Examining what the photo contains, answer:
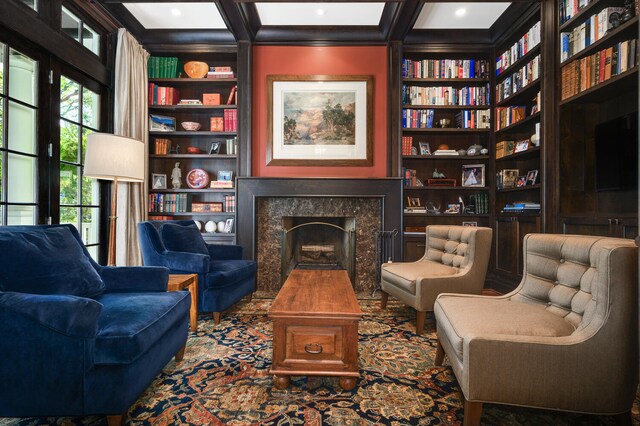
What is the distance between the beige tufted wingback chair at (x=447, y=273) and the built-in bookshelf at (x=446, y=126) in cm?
106

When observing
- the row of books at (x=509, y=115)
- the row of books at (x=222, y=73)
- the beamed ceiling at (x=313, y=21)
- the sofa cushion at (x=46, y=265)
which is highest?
the beamed ceiling at (x=313, y=21)

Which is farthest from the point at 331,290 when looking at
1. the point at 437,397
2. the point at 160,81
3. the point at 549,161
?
the point at 160,81

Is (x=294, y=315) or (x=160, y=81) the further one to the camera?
(x=160, y=81)

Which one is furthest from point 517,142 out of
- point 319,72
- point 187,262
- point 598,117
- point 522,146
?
point 187,262

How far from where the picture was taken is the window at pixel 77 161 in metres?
3.17

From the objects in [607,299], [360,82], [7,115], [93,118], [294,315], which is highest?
[360,82]

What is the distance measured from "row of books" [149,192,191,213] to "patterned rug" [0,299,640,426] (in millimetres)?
2246

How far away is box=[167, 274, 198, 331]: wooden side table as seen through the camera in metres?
2.34

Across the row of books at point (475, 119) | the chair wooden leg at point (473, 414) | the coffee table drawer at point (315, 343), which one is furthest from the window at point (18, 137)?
the row of books at point (475, 119)

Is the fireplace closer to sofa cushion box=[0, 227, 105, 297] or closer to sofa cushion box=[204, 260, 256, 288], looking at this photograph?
sofa cushion box=[204, 260, 256, 288]

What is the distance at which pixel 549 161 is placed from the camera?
126 inches

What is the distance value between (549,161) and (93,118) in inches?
178

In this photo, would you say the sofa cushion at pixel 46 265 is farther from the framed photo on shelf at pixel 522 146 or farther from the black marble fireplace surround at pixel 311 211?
the framed photo on shelf at pixel 522 146

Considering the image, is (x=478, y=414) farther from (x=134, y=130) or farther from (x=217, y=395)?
(x=134, y=130)
